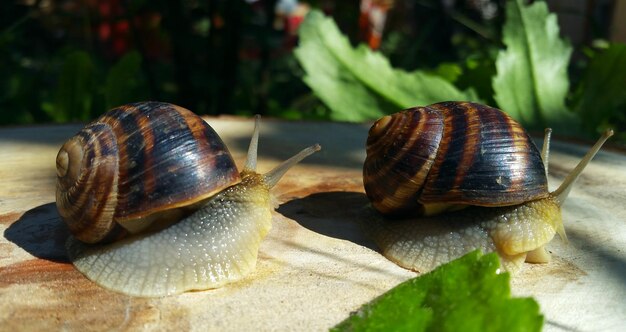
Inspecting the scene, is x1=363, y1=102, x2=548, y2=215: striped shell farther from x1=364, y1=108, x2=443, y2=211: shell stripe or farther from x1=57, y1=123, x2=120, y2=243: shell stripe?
x1=57, y1=123, x2=120, y2=243: shell stripe

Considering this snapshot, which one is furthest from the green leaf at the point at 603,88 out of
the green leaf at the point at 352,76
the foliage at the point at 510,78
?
the green leaf at the point at 352,76

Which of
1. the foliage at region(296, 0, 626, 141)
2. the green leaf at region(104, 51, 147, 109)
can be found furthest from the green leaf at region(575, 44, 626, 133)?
the green leaf at region(104, 51, 147, 109)

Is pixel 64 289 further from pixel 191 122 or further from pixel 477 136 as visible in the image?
pixel 477 136

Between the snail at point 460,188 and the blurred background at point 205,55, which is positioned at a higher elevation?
the snail at point 460,188

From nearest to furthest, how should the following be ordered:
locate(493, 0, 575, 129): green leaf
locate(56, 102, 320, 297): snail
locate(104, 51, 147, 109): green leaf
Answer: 1. locate(56, 102, 320, 297): snail
2. locate(493, 0, 575, 129): green leaf
3. locate(104, 51, 147, 109): green leaf

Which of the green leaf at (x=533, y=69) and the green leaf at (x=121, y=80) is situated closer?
the green leaf at (x=533, y=69)

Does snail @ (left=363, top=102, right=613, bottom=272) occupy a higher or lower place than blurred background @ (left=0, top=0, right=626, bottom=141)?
higher

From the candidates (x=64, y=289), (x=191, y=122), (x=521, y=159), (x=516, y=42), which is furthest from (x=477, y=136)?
(x=516, y=42)

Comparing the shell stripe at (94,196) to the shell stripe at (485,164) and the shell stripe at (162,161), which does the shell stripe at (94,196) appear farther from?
the shell stripe at (485,164)
